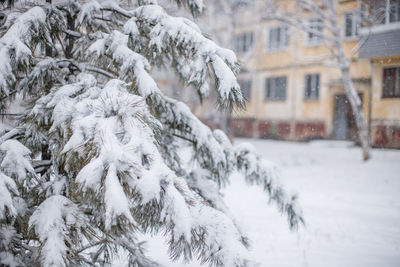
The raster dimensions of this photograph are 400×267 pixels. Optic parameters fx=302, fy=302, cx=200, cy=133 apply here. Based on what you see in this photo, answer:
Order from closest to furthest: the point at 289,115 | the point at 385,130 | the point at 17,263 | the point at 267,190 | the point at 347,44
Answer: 1. the point at 17,263
2. the point at 267,190
3. the point at 385,130
4. the point at 347,44
5. the point at 289,115

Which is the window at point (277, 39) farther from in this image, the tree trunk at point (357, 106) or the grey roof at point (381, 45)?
the tree trunk at point (357, 106)

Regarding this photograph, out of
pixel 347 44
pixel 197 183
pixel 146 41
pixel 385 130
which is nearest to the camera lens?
pixel 146 41

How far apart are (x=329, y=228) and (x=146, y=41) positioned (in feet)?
15.9

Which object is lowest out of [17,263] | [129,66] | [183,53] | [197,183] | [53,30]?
[17,263]

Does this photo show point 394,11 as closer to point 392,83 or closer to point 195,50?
point 392,83

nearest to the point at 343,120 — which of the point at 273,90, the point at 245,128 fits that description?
the point at 273,90

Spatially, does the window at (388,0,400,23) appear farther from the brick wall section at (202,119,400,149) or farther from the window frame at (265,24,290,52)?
the window frame at (265,24,290,52)

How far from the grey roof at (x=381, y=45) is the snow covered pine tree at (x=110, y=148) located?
6121 mm

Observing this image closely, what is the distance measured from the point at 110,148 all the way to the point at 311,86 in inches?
736

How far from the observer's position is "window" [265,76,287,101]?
1967 centimetres

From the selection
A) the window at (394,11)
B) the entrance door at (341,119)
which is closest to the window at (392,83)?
the window at (394,11)

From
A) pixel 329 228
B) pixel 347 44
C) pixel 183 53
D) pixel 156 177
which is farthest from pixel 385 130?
pixel 156 177

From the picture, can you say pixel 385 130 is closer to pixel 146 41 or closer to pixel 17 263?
pixel 146 41

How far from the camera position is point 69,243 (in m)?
1.44
